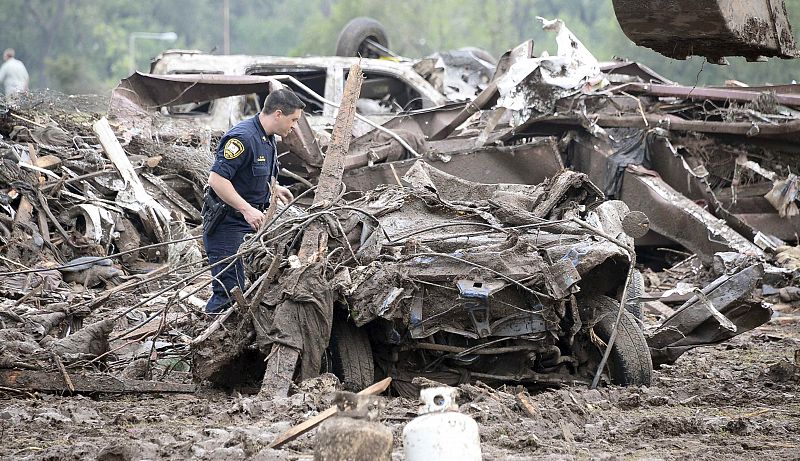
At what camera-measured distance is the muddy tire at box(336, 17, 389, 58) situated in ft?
50.2

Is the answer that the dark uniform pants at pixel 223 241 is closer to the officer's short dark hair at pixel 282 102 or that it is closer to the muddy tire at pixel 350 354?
the officer's short dark hair at pixel 282 102

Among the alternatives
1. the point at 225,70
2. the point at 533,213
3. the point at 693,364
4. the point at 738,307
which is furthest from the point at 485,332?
the point at 225,70

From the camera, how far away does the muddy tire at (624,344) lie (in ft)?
20.4

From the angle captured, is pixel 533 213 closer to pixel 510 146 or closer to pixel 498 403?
pixel 498 403

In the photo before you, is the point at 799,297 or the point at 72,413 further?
the point at 799,297

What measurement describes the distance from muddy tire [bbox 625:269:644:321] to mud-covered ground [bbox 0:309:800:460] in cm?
51

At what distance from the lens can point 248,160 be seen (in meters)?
6.95

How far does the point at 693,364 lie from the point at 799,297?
3210 millimetres

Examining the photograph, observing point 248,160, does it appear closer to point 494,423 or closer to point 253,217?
point 253,217

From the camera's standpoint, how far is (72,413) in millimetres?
5242

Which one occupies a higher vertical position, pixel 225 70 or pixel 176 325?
pixel 225 70

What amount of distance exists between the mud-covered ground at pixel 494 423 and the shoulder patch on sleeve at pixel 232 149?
167 cm

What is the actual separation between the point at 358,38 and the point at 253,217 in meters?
9.28

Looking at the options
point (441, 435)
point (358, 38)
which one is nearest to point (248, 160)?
point (441, 435)
